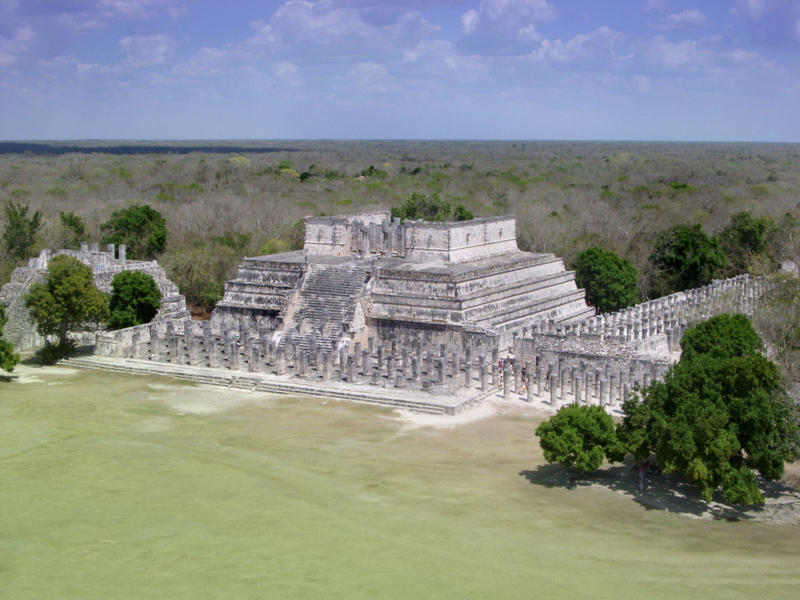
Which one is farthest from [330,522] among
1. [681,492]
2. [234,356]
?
[234,356]

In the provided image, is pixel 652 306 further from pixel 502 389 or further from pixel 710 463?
pixel 710 463

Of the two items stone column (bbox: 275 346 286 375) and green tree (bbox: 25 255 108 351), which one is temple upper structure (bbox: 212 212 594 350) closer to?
stone column (bbox: 275 346 286 375)

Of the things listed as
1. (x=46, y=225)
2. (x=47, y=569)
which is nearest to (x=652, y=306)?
(x=47, y=569)

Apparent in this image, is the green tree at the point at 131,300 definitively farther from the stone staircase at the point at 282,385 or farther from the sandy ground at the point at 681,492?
the sandy ground at the point at 681,492

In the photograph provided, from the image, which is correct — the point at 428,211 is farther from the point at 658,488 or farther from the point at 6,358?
the point at 658,488

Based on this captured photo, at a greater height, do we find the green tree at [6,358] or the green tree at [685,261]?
the green tree at [685,261]

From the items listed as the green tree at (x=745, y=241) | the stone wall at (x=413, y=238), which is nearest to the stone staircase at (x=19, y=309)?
the stone wall at (x=413, y=238)

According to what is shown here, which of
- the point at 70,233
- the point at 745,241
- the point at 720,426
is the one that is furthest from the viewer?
the point at 70,233
